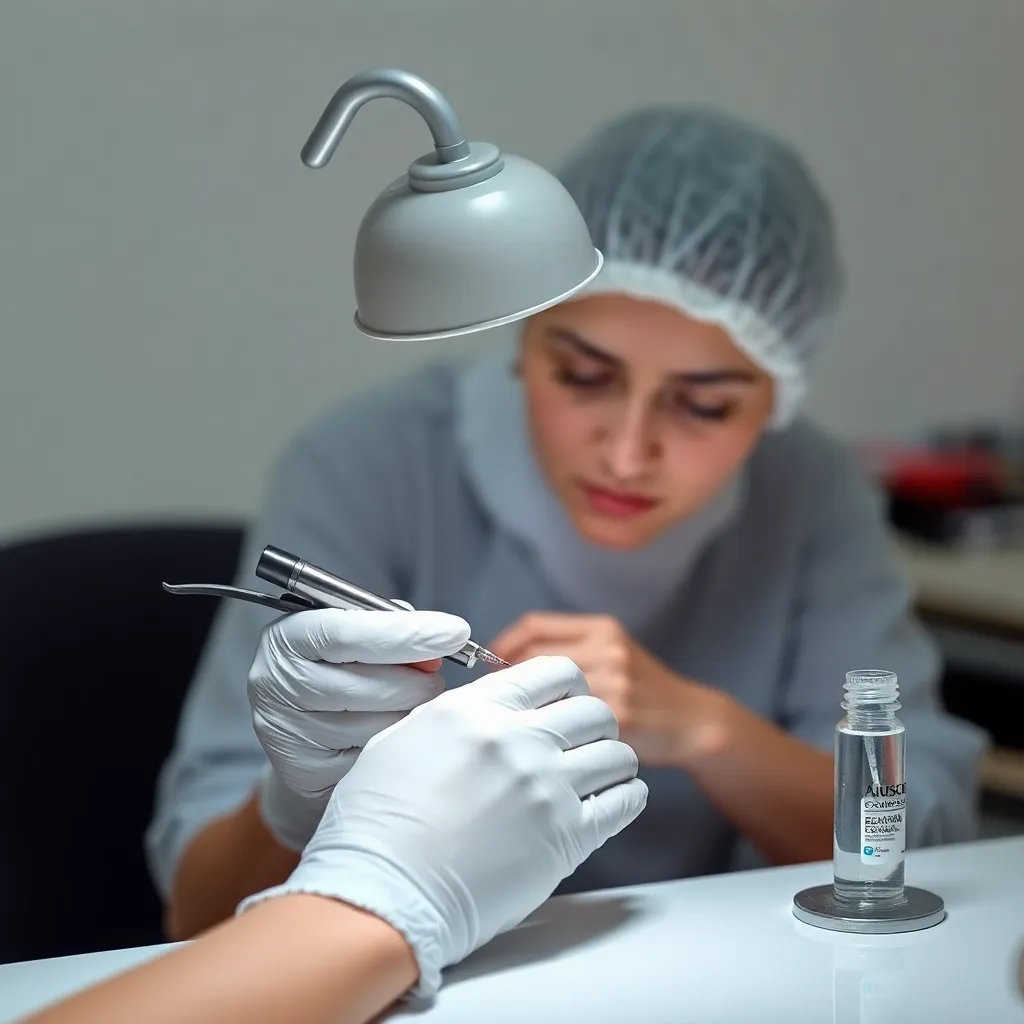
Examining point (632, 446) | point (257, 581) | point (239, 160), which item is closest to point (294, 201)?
point (239, 160)

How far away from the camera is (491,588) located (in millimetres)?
1436

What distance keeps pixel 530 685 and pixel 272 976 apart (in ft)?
0.76

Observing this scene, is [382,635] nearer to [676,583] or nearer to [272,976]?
[272,976]

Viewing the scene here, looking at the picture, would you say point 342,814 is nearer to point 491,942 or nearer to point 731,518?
point 491,942

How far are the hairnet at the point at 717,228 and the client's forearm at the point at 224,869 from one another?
1.77 ft

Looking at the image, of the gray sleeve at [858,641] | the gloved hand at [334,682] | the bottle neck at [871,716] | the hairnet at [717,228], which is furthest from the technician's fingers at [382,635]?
the gray sleeve at [858,641]

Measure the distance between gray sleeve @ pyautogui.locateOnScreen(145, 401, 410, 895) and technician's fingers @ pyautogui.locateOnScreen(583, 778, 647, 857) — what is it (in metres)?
Result: 0.48

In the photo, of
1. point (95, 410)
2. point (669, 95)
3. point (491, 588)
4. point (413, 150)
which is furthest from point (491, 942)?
point (669, 95)

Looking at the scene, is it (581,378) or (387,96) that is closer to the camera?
(387,96)

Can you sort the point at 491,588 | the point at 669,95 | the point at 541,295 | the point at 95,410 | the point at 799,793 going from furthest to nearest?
the point at 669,95, the point at 95,410, the point at 491,588, the point at 799,793, the point at 541,295

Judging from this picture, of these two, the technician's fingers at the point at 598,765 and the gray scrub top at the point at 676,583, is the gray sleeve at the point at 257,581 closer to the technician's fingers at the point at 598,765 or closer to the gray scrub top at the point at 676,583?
the gray scrub top at the point at 676,583

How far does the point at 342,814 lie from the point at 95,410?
114 centimetres

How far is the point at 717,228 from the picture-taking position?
1259 millimetres

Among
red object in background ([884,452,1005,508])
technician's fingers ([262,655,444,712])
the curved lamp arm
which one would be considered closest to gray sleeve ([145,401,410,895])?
technician's fingers ([262,655,444,712])
